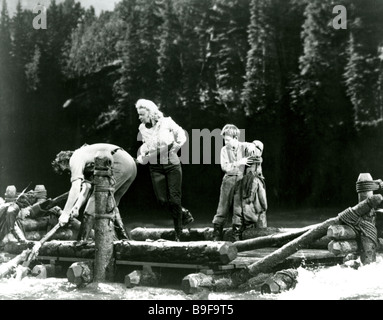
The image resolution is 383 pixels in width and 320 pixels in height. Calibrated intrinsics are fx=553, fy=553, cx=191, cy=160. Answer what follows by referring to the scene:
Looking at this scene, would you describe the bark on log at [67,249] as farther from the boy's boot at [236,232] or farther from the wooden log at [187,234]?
the boy's boot at [236,232]

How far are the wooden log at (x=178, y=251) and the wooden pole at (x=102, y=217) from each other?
0.18m

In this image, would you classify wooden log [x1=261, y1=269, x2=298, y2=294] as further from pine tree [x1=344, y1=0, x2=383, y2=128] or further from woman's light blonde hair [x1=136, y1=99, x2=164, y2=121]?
pine tree [x1=344, y1=0, x2=383, y2=128]

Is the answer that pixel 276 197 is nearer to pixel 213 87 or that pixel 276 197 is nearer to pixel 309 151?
pixel 309 151

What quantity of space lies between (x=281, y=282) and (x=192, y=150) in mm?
13126

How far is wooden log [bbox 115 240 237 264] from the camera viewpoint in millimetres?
6098

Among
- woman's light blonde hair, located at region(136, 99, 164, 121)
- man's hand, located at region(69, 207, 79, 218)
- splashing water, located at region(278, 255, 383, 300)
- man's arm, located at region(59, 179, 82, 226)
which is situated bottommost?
splashing water, located at region(278, 255, 383, 300)

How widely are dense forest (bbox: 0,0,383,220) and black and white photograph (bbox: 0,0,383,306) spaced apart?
2.2 inches

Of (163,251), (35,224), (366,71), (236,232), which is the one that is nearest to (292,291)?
(163,251)

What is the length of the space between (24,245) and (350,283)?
5493 millimetres

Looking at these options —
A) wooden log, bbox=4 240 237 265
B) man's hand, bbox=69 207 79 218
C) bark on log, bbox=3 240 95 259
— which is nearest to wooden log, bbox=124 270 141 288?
wooden log, bbox=4 240 237 265

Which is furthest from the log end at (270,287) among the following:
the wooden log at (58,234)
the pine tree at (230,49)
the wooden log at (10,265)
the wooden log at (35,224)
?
the pine tree at (230,49)

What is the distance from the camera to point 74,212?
7281 mm

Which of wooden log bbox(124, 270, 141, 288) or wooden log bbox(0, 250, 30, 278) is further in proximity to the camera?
wooden log bbox(0, 250, 30, 278)

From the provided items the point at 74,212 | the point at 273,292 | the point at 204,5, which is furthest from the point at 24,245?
the point at 204,5
